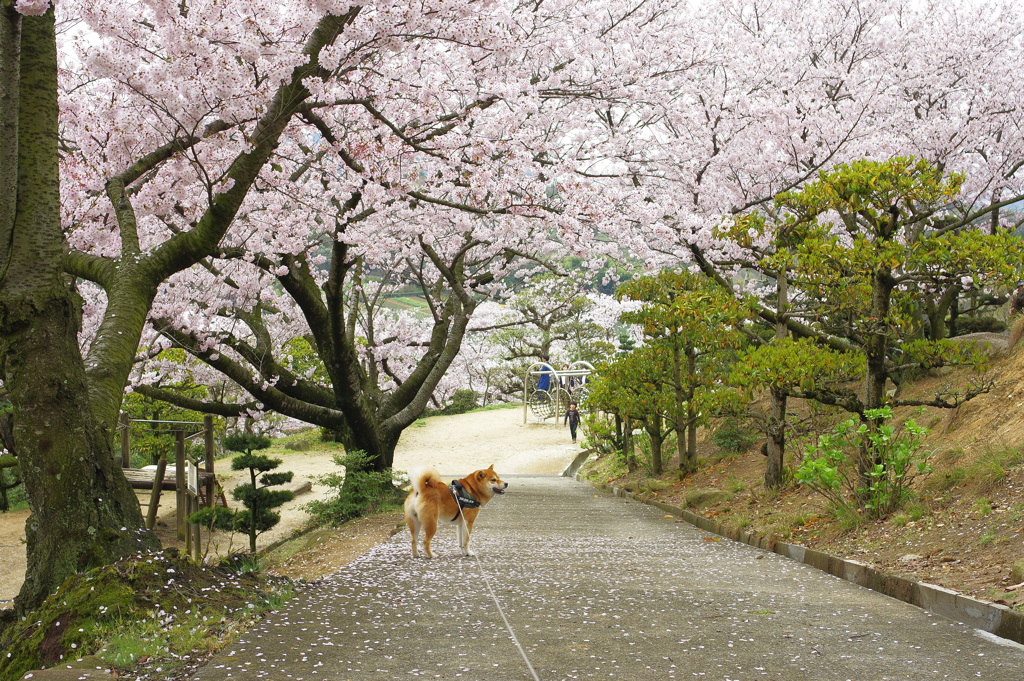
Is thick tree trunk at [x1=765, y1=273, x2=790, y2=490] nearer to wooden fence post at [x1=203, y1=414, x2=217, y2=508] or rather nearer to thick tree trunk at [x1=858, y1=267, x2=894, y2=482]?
thick tree trunk at [x1=858, y1=267, x2=894, y2=482]

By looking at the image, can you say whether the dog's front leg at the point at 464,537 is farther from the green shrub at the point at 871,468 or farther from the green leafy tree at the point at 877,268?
the green leafy tree at the point at 877,268

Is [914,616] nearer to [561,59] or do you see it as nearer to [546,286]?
[561,59]

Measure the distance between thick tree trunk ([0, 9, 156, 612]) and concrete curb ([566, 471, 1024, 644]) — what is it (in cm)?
576

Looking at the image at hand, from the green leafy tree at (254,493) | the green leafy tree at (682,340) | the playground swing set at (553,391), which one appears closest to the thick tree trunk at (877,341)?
the green leafy tree at (682,340)

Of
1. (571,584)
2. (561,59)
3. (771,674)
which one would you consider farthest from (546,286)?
(771,674)

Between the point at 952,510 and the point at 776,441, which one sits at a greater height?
the point at 776,441

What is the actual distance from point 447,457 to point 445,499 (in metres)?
18.1

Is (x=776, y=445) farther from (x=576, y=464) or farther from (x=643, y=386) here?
(x=576, y=464)

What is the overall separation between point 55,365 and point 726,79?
46.6ft

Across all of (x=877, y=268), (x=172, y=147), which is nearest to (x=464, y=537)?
(x=172, y=147)

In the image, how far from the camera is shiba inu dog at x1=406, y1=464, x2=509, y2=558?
313 inches

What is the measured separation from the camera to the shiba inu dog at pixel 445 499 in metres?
7.95

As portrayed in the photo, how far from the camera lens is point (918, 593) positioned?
584 cm

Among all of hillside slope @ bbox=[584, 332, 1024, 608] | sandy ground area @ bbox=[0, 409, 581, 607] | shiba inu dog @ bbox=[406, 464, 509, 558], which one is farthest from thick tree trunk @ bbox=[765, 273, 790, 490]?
sandy ground area @ bbox=[0, 409, 581, 607]
